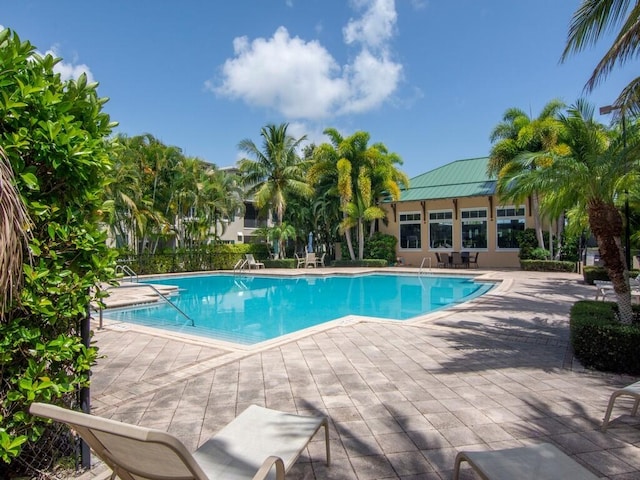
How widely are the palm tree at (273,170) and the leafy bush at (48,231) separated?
20.6 m

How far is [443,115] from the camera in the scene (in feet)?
62.1

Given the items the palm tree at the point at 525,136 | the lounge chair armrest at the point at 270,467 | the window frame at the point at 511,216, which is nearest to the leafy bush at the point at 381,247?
the window frame at the point at 511,216

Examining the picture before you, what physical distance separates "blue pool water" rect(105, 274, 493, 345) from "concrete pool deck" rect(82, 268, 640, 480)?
244cm

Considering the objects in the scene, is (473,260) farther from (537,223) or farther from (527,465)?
(527,465)

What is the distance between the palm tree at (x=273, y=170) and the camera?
75.8 ft

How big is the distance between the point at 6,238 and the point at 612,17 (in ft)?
29.6

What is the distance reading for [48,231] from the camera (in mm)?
2209

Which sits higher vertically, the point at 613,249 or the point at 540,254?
the point at 613,249

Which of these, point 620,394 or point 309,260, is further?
point 309,260

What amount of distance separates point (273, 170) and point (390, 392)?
2064 cm

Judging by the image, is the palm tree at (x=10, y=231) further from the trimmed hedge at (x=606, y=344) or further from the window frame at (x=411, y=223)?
the window frame at (x=411, y=223)

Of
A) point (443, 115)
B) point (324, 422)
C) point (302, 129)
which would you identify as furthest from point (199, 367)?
point (302, 129)

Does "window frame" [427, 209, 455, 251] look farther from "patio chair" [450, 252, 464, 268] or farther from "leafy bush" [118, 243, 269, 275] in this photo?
"leafy bush" [118, 243, 269, 275]

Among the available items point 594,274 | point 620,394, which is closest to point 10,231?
point 620,394
